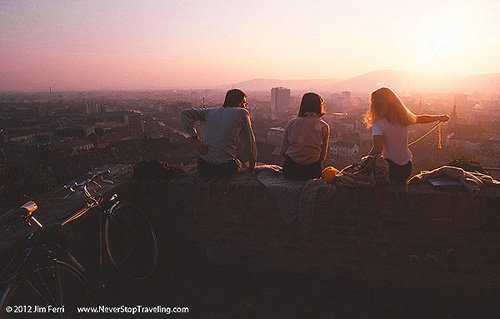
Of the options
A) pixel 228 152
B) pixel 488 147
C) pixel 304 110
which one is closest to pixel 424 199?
pixel 304 110

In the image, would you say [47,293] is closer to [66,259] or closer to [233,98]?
[66,259]

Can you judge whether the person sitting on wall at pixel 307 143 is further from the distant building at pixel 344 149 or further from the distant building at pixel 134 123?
the distant building at pixel 134 123

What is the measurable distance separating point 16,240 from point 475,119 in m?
84.8

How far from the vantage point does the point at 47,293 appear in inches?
92.5

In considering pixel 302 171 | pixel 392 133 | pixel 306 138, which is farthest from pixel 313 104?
pixel 392 133

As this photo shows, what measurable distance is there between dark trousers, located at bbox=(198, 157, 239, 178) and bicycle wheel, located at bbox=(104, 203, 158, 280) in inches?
31.3

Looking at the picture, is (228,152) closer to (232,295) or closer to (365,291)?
(232,295)

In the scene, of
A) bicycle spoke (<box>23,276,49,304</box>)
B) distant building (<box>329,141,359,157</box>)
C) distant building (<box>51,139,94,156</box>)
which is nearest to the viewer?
bicycle spoke (<box>23,276,49,304</box>)

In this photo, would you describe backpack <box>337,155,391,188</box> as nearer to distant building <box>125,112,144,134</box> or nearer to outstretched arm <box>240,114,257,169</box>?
outstretched arm <box>240,114,257,169</box>

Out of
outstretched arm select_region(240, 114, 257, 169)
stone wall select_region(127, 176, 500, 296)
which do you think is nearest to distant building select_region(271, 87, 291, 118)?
outstretched arm select_region(240, 114, 257, 169)

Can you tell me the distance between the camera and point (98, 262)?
10.2 ft

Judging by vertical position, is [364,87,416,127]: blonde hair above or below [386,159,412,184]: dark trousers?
above

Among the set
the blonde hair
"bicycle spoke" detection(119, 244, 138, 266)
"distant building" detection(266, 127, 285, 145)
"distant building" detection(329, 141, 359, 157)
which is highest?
the blonde hair

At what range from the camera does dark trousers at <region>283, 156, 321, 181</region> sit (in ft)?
11.0
